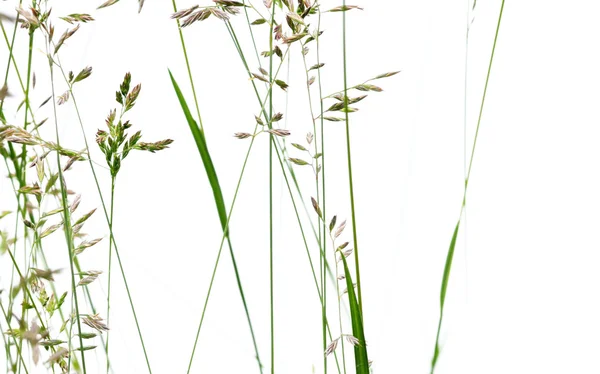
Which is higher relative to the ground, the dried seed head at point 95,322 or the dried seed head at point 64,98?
the dried seed head at point 64,98

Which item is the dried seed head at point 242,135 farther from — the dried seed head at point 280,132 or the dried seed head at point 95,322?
the dried seed head at point 95,322

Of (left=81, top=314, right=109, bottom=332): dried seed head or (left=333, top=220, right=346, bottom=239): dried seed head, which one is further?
(left=333, top=220, right=346, bottom=239): dried seed head

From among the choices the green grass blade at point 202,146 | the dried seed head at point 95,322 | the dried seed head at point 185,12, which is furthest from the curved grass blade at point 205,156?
the dried seed head at point 95,322

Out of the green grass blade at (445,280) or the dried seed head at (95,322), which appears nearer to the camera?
the dried seed head at (95,322)

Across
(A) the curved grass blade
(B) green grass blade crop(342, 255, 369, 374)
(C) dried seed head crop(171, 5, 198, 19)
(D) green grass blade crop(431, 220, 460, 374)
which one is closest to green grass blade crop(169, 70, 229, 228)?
(A) the curved grass blade

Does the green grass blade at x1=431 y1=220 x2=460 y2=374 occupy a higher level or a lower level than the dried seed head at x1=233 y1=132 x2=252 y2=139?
lower

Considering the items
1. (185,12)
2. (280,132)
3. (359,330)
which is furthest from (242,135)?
(359,330)

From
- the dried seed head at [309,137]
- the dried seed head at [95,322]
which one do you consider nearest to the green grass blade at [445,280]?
the dried seed head at [309,137]

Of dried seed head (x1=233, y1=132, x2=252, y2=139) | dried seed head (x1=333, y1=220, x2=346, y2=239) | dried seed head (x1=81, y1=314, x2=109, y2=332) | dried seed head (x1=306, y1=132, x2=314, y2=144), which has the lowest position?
dried seed head (x1=81, y1=314, x2=109, y2=332)

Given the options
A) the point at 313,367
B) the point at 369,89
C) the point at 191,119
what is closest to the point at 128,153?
the point at 191,119

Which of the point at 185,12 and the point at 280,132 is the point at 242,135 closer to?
the point at 280,132

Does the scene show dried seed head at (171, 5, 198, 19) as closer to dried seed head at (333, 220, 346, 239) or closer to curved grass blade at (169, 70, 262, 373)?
curved grass blade at (169, 70, 262, 373)

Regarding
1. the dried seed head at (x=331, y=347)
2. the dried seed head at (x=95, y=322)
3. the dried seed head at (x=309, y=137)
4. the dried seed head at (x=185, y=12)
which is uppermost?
the dried seed head at (x=185, y=12)

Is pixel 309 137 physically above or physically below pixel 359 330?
above
